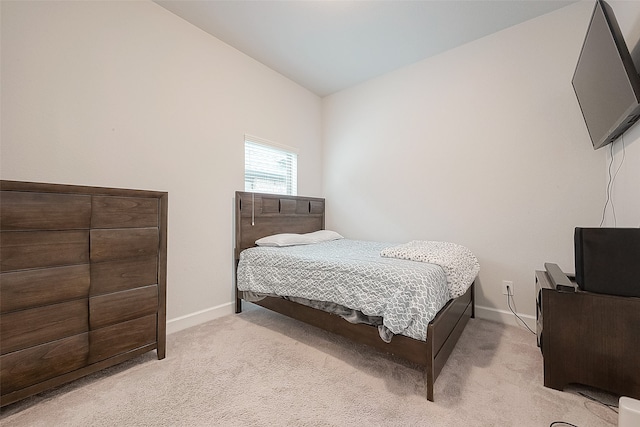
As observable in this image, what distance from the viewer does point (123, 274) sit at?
1605 millimetres

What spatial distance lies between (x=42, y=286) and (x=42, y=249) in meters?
0.19

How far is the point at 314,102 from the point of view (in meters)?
3.81

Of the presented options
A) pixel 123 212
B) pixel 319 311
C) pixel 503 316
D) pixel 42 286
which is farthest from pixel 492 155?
pixel 42 286

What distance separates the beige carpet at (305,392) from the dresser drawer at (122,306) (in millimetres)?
369

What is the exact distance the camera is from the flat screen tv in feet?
4.19

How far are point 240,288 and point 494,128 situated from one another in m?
2.94

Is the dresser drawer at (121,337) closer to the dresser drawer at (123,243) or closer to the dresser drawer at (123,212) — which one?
the dresser drawer at (123,243)

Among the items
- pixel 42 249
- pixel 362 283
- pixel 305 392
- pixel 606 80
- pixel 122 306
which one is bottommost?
pixel 305 392

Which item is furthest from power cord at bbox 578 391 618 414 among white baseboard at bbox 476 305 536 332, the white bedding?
white baseboard at bbox 476 305 536 332

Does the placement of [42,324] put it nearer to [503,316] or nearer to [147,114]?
[147,114]

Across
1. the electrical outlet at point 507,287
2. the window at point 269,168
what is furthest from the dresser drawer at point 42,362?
the electrical outlet at point 507,287

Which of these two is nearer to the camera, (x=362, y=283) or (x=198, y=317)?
(x=362, y=283)

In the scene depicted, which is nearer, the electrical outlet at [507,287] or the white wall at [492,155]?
the white wall at [492,155]

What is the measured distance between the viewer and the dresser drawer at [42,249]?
1218 millimetres
